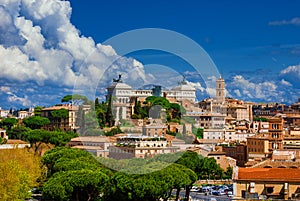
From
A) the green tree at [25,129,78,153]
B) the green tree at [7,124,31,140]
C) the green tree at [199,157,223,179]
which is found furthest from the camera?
the green tree at [7,124,31,140]

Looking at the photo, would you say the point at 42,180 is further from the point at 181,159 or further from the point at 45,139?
the point at 45,139

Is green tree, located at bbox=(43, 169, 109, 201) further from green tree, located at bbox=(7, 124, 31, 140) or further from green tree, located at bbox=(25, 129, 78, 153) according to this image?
green tree, located at bbox=(7, 124, 31, 140)

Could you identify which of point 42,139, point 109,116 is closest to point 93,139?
point 42,139

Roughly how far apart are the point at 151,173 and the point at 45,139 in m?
24.0

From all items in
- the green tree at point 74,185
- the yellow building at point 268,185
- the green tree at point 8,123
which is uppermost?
the green tree at point 8,123

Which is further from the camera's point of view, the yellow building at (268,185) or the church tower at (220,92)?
the church tower at (220,92)

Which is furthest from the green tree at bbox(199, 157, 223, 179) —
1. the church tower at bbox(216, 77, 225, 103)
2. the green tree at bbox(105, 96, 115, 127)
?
the church tower at bbox(216, 77, 225, 103)

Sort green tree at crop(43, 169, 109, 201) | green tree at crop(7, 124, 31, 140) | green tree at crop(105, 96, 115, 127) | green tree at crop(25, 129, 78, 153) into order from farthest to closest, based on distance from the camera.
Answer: green tree at crop(7, 124, 31, 140) → green tree at crop(105, 96, 115, 127) → green tree at crop(25, 129, 78, 153) → green tree at crop(43, 169, 109, 201)

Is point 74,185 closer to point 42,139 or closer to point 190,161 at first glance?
point 190,161

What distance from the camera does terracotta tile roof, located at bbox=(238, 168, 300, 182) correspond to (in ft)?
57.0

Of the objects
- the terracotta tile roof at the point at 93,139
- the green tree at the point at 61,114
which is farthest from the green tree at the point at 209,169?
the green tree at the point at 61,114

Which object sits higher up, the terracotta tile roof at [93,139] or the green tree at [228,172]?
the terracotta tile roof at [93,139]

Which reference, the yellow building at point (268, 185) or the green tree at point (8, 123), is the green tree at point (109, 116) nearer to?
the green tree at point (8, 123)

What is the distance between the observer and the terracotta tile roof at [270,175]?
1736 centimetres
